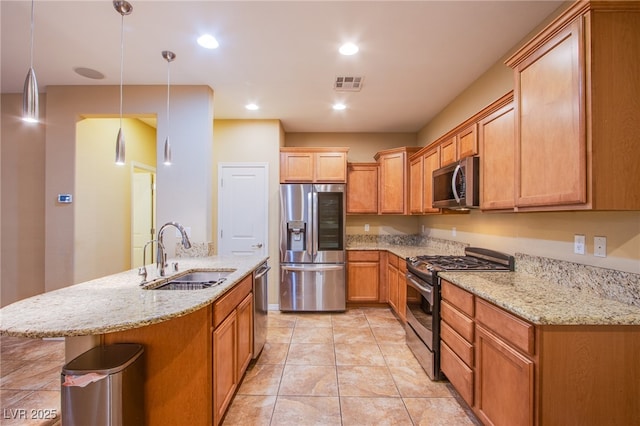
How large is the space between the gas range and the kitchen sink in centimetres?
167

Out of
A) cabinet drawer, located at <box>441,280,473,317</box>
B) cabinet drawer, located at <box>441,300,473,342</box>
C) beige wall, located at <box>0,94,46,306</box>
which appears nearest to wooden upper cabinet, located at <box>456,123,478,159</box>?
cabinet drawer, located at <box>441,280,473,317</box>

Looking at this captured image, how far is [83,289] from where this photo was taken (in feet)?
5.57

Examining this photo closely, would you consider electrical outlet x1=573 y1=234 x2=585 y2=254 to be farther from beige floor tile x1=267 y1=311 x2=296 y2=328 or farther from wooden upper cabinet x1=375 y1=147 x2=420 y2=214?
beige floor tile x1=267 y1=311 x2=296 y2=328

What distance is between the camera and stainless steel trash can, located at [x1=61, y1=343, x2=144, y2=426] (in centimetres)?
127

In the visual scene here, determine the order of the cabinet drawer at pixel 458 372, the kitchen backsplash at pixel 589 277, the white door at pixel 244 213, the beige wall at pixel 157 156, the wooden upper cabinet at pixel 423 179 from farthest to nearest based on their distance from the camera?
1. the white door at pixel 244 213
2. the wooden upper cabinet at pixel 423 179
3. the beige wall at pixel 157 156
4. the cabinet drawer at pixel 458 372
5. the kitchen backsplash at pixel 589 277

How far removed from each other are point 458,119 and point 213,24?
2729mm

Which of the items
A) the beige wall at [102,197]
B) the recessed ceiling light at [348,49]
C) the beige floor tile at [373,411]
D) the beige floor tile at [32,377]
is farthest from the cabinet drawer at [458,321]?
the beige wall at [102,197]

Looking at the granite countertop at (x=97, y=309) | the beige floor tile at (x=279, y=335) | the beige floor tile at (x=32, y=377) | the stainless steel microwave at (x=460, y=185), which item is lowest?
the beige floor tile at (x=279, y=335)

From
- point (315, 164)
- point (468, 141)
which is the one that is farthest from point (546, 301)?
point (315, 164)

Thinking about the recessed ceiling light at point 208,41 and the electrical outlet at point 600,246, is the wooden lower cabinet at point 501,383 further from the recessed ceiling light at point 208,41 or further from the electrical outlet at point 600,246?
the recessed ceiling light at point 208,41

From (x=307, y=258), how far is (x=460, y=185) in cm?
224

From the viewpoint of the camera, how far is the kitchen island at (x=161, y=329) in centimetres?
121

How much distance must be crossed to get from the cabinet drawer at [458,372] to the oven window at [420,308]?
0.75 ft

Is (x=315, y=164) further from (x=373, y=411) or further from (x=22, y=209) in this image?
(x=22, y=209)
